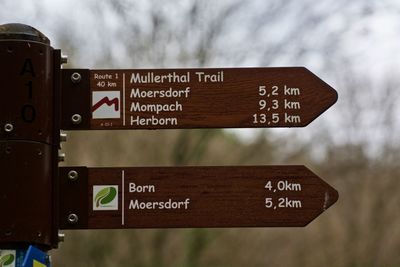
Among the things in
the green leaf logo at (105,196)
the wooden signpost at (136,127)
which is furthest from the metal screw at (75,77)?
the green leaf logo at (105,196)

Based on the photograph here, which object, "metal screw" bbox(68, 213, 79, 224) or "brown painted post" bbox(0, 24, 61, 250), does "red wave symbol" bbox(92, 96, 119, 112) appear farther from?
"metal screw" bbox(68, 213, 79, 224)

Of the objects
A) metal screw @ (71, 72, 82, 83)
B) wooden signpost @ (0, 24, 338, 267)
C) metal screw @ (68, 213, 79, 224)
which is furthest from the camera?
metal screw @ (71, 72, 82, 83)

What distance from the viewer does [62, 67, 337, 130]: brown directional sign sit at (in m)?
4.80

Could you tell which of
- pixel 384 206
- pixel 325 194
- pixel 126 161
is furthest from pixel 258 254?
pixel 325 194

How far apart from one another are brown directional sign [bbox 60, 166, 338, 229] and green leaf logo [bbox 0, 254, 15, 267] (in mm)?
363

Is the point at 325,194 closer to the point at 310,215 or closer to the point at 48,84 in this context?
the point at 310,215

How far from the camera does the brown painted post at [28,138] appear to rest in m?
4.47

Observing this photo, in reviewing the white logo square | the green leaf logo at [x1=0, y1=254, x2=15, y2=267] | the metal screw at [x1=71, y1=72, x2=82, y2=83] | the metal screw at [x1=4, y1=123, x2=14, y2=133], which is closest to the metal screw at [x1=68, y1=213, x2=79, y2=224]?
the white logo square

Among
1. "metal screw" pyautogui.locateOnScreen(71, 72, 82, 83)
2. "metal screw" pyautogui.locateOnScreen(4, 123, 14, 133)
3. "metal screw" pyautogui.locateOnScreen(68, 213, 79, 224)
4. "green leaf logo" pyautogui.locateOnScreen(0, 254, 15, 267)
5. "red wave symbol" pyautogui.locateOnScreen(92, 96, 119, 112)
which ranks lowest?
"green leaf logo" pyautogui.locateOnScreen(0, 254, 15, 267)

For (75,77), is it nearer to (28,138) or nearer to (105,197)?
(28,138)

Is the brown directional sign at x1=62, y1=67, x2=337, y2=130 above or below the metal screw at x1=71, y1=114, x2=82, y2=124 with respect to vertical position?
above

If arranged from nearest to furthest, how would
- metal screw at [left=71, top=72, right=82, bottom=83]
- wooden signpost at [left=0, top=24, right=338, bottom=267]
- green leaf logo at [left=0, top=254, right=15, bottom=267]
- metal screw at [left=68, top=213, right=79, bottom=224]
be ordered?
green leaf logo at [left=0, top=254, right=15, bottom=267] < wooden signpost at [left=0, top=24, right=338, bottom=267] < metal screw at [left=68, top=213, right=79, bottom=224] < metal screw at [left=71, top=72, right=82, bottom=83]

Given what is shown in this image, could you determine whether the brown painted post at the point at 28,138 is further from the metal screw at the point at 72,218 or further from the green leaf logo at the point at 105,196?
the green leaf logo at the point at 105,196

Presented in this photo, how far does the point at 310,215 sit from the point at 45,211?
4.00 ft
